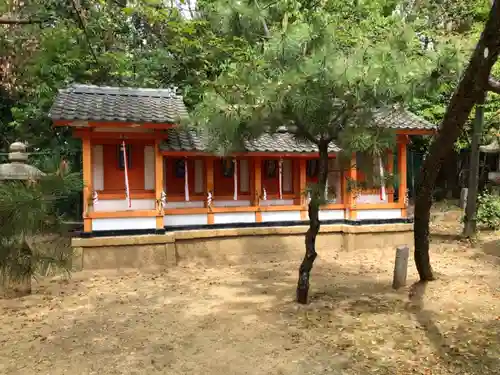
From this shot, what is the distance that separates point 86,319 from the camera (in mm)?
6594

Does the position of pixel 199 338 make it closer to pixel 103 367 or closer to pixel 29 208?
pixel 103 367

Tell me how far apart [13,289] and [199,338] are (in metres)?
3.71

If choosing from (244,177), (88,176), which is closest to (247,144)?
(244,177)

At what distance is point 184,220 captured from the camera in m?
10.6

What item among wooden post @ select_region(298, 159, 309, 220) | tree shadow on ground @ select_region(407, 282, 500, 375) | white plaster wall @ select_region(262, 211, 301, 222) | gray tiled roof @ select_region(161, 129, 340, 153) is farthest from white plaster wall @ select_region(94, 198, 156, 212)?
tree shadow on ground @ select_region(407, 282, 500, 375)

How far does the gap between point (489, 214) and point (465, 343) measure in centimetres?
911

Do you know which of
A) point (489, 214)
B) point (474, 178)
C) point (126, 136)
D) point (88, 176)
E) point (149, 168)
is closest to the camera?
point (88, 176)

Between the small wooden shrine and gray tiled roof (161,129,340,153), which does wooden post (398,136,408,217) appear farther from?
gray tiled roof (161,129,340,153)

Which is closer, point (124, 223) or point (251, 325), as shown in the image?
point (251, 325)

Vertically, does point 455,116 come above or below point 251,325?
above

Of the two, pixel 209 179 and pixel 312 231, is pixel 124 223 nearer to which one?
pixel 209 179

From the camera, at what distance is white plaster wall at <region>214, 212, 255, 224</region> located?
10.9m

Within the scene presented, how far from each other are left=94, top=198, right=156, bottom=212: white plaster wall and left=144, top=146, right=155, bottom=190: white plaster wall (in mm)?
399

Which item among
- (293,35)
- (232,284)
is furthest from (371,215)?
(293,35)
